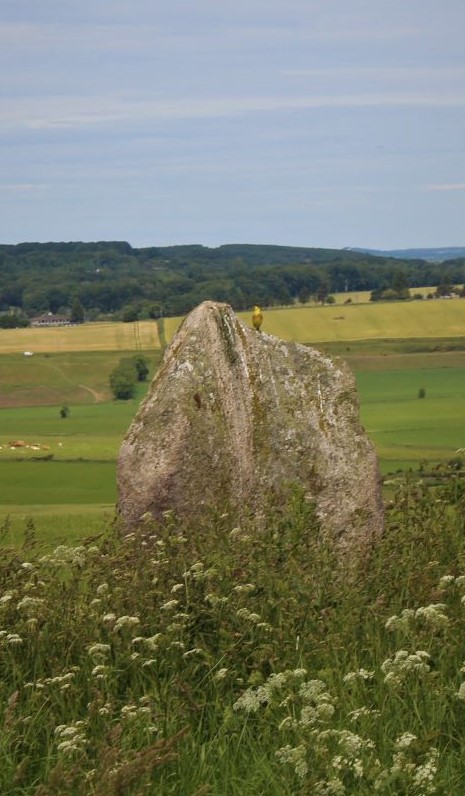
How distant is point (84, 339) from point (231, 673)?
13892 cm

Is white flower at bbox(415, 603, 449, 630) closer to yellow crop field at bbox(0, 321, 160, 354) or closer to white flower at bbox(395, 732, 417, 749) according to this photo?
white flower at bbox(395, 732, 417, 749)

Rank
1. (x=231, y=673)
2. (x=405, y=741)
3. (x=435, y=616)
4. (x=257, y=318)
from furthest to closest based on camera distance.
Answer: (x=257, y=318)
(x=231, y=673)
(x=435, y=616)
(x=405, y=741)

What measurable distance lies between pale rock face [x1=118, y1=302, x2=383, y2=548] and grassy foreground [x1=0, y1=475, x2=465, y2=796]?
2667 mm

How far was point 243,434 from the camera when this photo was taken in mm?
12727

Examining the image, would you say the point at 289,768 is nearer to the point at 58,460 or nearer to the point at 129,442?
the point at 129,442

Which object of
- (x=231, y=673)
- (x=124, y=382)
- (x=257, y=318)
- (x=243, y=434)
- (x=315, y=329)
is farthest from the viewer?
(x=315, y=329)

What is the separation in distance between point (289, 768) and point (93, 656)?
54.9 inches

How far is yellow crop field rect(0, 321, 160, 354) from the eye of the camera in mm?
134875

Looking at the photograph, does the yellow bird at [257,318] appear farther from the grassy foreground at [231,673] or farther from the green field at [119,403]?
the grassy foreground at [231,673]

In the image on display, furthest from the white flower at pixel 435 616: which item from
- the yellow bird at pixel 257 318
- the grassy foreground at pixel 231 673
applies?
the yellow bird at pixel 257 318

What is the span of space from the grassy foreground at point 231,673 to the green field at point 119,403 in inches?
349

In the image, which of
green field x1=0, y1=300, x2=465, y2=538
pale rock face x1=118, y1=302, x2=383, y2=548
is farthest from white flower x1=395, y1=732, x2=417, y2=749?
green field x1=0, y1=300, x2=465, y2=538

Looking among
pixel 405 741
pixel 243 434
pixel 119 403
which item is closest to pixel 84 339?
pixel 119 403

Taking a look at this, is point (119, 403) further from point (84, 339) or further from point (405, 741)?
point (405, 741)
